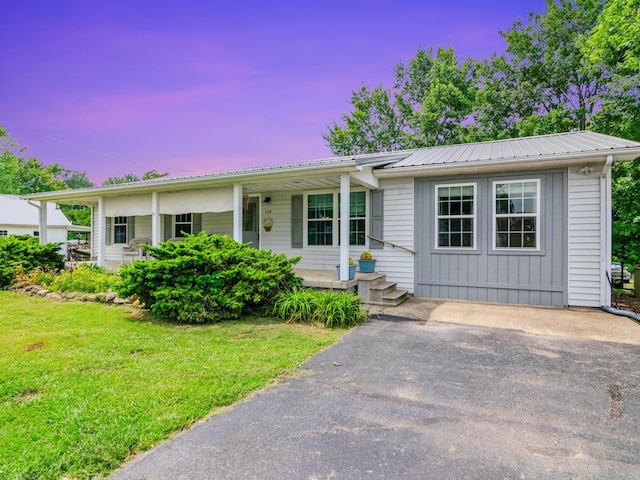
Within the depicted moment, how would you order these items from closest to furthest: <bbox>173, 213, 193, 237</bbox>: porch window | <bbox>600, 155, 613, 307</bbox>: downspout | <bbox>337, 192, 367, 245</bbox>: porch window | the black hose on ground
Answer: the black hose on ground → <bbox>600, 155, 613, 307</bbox>: downspout → <bbox>337, 192, 367, 245</bbox>: porch window → <bbox>173, 213, 193, 237</bbox>: porch window

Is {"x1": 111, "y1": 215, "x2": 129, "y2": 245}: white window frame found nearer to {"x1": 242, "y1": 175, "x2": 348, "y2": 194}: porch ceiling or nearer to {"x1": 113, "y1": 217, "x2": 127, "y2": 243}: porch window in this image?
{"x1": 113, "y1": 217, "x2": 127, "y2": 243}: porch window

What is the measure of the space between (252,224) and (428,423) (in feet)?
27.4

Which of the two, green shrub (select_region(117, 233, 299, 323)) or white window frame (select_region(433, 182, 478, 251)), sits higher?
white window frame (select_region(433, 182, 478, 251))

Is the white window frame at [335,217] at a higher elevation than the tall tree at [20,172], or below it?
below

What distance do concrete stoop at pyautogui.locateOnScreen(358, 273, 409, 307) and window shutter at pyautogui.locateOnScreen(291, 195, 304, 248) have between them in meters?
2.58

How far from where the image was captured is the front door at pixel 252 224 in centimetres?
1009

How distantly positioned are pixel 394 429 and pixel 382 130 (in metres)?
22.9

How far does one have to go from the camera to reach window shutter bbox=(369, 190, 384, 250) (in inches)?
316

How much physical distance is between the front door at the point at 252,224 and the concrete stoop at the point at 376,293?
157 inches

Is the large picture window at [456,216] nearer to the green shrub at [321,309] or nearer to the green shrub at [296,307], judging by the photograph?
the green shrub at [321,309]

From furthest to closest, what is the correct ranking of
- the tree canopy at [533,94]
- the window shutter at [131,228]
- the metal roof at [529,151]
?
the window shutter at [131,228] < the tree canopy at [533,94] < the metal roof at [529,151]

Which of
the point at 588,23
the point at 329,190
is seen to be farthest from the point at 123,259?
the point at 588,23

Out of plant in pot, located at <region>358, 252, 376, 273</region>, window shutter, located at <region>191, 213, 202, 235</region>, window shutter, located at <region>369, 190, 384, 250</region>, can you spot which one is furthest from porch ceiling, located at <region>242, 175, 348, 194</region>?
window shutter, located at <region>191, 213, 202, 235</region>

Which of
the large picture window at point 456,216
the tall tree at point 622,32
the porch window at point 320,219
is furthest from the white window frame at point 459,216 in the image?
the tall tree at point 622,32
